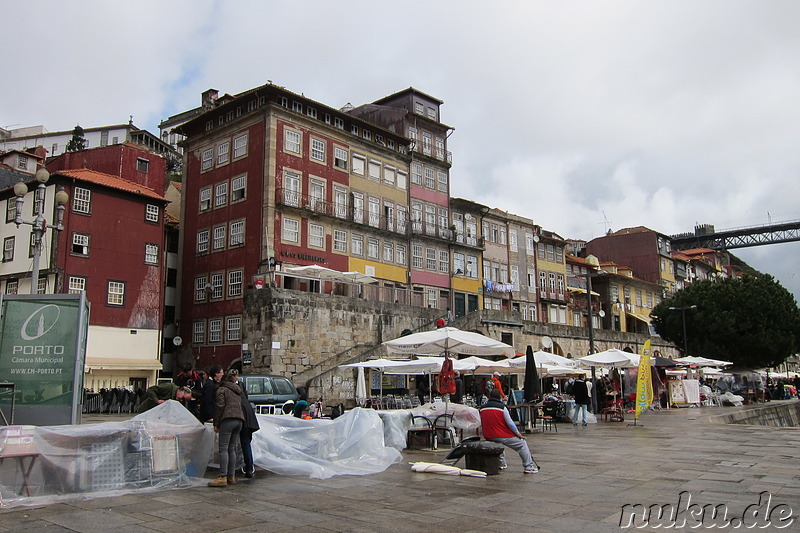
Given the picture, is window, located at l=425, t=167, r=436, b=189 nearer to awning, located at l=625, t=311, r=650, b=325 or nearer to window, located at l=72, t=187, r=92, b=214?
window, located at l=72, t=187, r=92, b=214

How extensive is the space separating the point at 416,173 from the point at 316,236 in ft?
35.0

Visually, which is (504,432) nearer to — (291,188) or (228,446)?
(228,446)

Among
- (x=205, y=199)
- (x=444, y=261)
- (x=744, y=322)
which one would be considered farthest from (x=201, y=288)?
(x=744, y=322)

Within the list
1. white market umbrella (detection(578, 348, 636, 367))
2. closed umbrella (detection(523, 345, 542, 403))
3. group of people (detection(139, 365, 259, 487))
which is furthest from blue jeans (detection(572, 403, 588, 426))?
group of people (detection(139, 365, 259, 487))

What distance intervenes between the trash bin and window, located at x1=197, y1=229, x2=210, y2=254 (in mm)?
30040

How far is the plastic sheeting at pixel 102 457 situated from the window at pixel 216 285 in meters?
26.9

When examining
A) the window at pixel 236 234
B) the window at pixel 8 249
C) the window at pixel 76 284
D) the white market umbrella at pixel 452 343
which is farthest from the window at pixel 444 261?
the white market umbrella at pixel 452 343

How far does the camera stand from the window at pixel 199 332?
36.3 m

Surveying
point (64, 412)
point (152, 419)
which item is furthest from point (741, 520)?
point (64, 412)

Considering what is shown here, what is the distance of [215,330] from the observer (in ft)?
117

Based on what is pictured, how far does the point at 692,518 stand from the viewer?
728 cm

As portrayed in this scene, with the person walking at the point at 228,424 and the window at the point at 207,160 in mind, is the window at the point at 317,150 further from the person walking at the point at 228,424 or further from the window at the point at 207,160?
the person walking at the point at 228,424

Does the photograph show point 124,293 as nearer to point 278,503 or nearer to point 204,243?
point 204,243

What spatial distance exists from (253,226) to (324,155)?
6.28m
